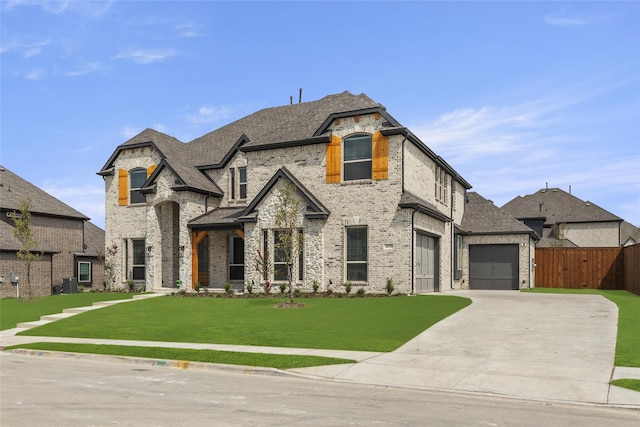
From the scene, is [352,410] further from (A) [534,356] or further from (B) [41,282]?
(B) [41,282]

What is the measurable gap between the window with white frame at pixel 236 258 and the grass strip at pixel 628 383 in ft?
72.5

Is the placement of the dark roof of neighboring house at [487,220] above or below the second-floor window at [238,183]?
below

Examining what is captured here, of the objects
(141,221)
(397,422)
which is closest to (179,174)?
(141,221)

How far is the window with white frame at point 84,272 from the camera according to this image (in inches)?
1495

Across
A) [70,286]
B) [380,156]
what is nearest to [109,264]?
[70,286]

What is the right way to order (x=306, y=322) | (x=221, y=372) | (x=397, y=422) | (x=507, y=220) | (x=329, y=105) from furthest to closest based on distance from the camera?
(x=507, y=220)
(x=329, y=105)
(x=306, y=322)
(x=221, y=372)
(x=397, y=422)

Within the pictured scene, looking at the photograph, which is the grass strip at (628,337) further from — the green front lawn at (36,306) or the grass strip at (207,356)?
the green front lawn at (36,306)

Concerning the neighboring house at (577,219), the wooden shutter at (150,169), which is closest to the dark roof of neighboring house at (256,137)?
the wooden shutter at (150,169)

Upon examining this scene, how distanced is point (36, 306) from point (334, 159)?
15.6m

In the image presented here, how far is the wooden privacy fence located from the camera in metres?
35.0

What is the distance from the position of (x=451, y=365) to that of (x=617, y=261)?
1134 inches

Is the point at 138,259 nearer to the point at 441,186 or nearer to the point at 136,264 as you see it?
the point at 136,264

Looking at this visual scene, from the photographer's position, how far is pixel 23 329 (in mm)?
19500

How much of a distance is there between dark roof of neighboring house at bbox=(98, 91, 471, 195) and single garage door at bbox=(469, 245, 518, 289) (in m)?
5.02
